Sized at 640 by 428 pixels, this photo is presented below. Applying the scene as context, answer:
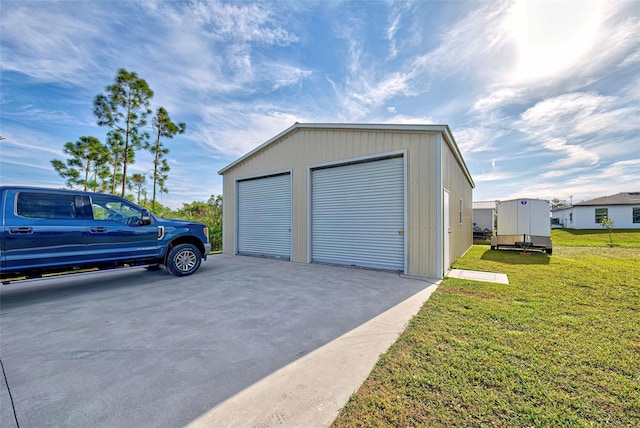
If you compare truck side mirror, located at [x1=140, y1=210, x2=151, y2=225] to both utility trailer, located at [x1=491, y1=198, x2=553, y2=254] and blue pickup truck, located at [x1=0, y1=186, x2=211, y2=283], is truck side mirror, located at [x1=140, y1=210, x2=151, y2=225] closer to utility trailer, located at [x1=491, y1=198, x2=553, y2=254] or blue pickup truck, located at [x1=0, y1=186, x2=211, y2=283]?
blue pickup truck, located at [x1=0, y1=186, x2=211, y2=283]

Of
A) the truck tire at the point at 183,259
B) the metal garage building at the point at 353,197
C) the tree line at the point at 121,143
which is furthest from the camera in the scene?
the tree line at the point at 121,143

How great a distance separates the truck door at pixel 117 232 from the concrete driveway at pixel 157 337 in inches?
26.6

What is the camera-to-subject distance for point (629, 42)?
18.8 ft

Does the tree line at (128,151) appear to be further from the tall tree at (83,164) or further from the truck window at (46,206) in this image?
the truck window at (46,206)

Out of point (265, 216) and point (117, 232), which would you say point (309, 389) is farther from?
point (265, 216)

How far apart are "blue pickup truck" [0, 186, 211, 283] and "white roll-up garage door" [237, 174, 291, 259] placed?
10.8ft

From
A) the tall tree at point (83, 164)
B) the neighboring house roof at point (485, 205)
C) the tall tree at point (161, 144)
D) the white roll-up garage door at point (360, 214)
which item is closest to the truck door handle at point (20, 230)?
the white roll-up garage door at point (360, 214)

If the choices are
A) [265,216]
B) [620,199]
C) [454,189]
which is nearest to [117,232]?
[265,216]

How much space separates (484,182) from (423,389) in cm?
1785

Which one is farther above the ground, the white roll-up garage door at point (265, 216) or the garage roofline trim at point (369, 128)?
the garage roofline trim at point (369, 128)

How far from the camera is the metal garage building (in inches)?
231

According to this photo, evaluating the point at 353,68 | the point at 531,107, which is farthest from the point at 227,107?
the point at 531,107

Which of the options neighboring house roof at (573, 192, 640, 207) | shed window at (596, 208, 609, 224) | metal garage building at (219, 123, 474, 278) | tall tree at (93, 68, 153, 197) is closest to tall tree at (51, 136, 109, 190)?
tall tree at (93, 68, 153, 197)

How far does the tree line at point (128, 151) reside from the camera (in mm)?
14230
